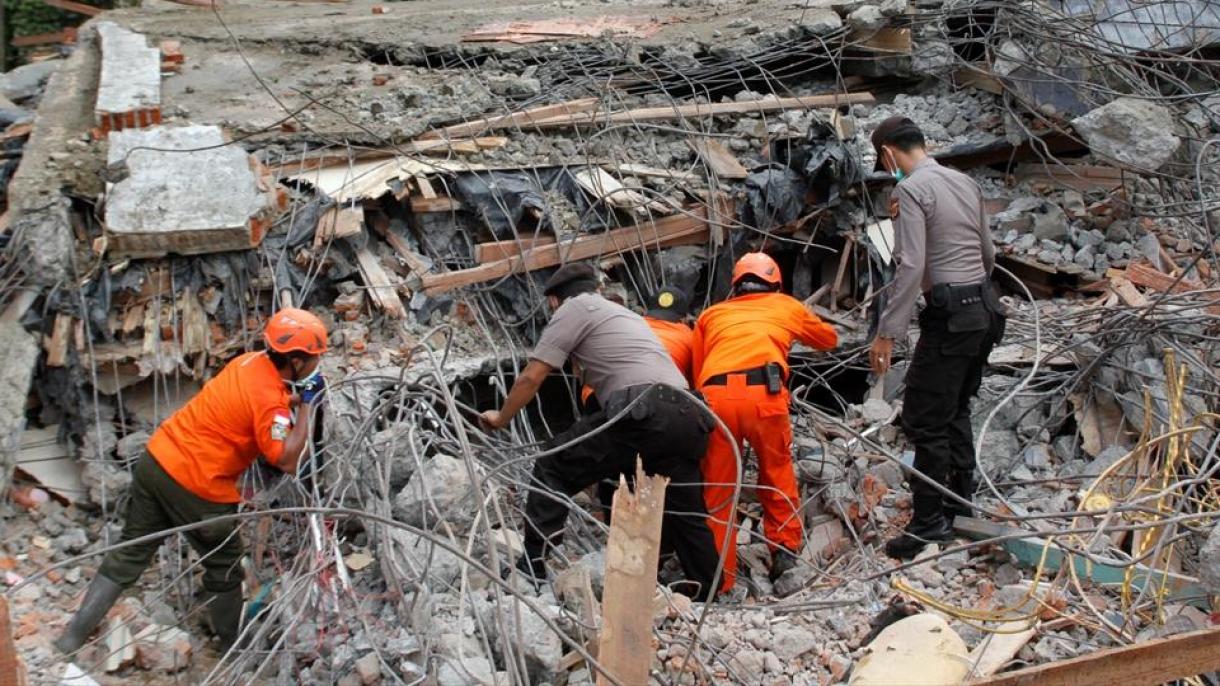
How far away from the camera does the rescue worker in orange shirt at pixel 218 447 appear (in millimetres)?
5230

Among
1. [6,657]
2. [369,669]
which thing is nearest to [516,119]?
[369,669]

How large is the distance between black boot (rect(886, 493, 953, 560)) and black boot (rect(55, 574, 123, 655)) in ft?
11.6

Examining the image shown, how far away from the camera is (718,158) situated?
309 inches

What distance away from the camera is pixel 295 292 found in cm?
649

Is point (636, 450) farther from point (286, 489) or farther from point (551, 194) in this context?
point (551, 194)

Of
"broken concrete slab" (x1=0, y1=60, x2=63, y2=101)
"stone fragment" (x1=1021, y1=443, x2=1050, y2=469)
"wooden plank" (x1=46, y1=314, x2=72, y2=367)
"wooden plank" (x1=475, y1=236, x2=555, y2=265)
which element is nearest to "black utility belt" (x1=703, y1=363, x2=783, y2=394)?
"stone fragment" (x1=1021, y1=443, x2=1050, y2=469)

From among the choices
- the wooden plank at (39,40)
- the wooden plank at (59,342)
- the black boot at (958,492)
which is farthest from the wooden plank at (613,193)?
the wooden plank at (39,40)

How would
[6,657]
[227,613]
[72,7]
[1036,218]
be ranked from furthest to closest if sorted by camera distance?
[72,7] < [1036,218] < [227,613] < [6,657]

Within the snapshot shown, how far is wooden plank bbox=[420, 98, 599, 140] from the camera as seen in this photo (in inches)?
297

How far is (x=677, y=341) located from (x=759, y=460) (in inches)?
32.6

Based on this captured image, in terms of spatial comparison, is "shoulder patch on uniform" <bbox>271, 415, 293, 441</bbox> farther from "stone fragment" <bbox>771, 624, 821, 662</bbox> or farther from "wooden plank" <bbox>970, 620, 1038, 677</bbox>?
"wooden plank" <bbox>970, 620, 1038, 677</bbox>

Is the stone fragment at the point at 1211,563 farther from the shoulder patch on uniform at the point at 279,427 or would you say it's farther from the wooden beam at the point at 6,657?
the wooden beam at the point at 6,657

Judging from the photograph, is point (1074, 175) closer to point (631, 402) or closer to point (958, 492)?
point (958, 492)

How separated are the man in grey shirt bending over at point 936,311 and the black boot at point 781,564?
0.59 m
